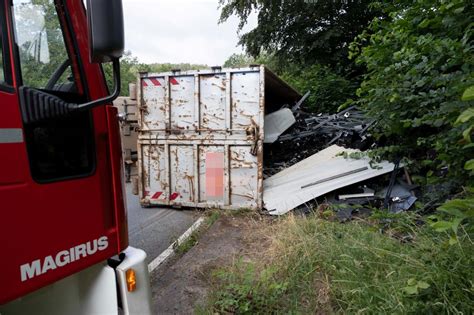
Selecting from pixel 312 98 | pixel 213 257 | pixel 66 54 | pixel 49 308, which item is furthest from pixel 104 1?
pixel 312 98

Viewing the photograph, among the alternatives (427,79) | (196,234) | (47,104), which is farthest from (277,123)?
(47,104)

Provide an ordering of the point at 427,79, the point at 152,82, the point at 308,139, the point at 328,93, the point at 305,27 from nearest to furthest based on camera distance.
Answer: the point at 427,79
the point at 152,82
the point at 308,139
the point at 328,93
the point at 305,27

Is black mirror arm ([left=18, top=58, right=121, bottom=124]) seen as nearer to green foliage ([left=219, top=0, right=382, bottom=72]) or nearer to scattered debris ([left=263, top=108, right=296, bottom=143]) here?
scattered debris ([left=263, top=108, right=296, bottom=143])

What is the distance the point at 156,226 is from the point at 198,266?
5.27 ft

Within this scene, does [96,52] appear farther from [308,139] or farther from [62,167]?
[308,139]

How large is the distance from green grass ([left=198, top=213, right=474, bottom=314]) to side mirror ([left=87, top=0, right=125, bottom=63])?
1.86 m

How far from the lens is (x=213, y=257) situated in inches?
140

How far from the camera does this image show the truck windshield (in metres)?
1.38

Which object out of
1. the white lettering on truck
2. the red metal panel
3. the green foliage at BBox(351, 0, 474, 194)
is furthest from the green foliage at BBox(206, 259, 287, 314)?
the green foliage at BBox(351, 0, 474, 194)

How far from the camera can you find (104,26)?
124 cm

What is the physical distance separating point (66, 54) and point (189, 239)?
117 inches

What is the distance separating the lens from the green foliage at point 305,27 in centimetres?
1075

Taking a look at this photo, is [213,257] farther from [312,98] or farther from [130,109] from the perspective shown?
[312,98]

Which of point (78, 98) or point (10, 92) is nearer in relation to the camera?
point (10, 92)
